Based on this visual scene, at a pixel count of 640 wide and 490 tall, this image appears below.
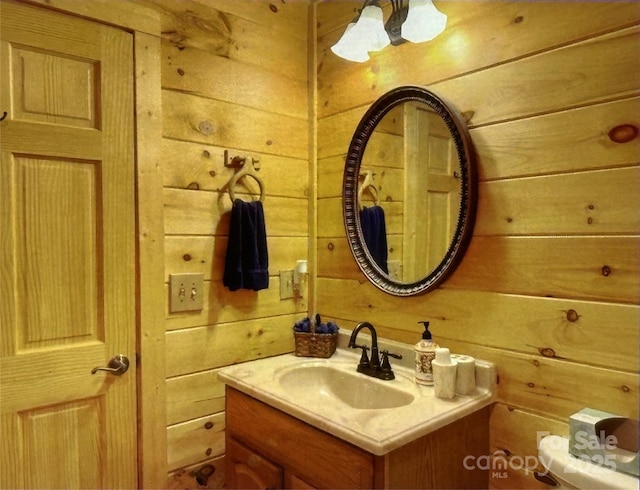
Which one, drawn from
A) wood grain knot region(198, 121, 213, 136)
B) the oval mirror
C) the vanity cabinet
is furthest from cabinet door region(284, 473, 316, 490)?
wood grain knot region(198, 121, 213, 136)

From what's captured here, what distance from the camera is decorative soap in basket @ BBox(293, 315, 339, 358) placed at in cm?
163

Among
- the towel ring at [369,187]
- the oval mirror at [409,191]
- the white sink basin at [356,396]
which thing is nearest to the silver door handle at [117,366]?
the white sink basin at [356,396]

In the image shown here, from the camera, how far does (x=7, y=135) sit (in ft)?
3.99

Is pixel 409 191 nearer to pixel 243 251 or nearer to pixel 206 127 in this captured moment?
pixel 243 251

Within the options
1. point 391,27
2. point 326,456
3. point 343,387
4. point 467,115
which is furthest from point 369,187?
point 326,456

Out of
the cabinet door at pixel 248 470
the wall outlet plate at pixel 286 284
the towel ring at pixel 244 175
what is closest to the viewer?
the cabinet door at pixel 248 470

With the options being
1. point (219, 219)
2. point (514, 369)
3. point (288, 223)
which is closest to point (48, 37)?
point (219, 219)

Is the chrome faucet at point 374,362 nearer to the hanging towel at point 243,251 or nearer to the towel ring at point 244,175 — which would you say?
the hanging towel at point 243,251

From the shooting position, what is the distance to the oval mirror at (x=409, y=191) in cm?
135

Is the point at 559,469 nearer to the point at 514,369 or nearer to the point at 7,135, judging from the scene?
A: the point at 514,369

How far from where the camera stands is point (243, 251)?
1.58 meters

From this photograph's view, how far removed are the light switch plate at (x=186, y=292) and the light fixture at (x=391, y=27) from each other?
92 cm

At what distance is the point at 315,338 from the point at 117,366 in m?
0.66

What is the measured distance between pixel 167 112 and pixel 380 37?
737mm
